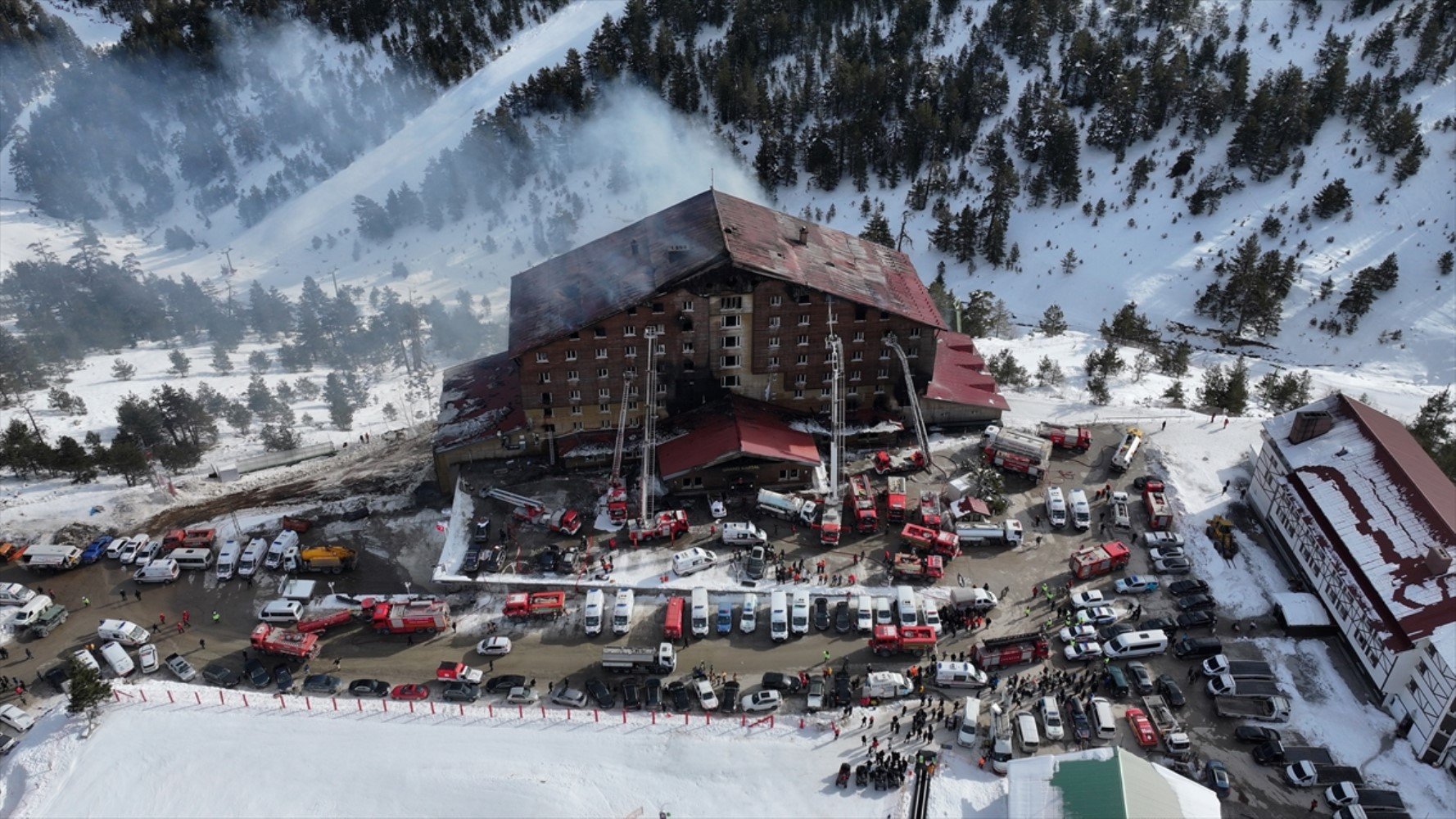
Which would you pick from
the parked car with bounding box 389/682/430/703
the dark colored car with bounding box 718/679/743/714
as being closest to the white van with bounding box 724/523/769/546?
the dark colored car with bounding box 718/679/743/714

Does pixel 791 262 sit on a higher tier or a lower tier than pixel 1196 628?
higher

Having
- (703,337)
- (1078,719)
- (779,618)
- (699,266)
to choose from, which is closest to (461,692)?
(779,618)

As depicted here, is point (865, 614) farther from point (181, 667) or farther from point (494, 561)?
point (181, 667)

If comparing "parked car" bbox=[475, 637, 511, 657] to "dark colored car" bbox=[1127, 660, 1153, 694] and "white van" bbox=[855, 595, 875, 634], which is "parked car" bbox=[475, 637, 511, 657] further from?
"dark colored car" bbox=[1127, 660, 1153, 694]

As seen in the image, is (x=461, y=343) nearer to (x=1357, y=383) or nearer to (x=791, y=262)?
(x=791, y=262)

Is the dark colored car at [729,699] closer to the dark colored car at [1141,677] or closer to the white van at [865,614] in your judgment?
the white van at [865,614]

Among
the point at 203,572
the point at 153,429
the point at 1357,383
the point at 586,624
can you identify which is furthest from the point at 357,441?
the point at 1357,383
